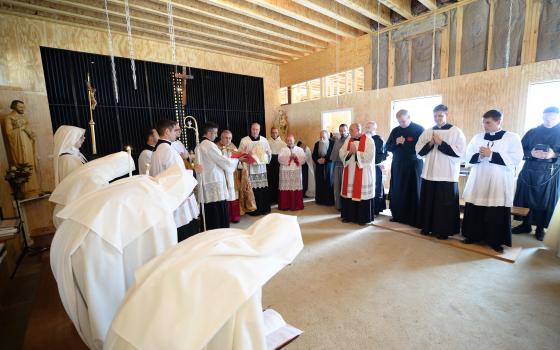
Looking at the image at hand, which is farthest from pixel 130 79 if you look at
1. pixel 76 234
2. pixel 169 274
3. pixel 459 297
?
pixel 459 297

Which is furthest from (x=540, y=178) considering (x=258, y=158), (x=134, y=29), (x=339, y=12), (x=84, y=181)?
(x=134, y=29)

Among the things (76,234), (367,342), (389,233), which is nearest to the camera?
(76,234)

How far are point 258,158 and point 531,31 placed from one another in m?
4.80

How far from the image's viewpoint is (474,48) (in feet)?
15.4

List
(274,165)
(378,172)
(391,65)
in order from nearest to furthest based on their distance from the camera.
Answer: (378,172) < (391,65) < (274,165)

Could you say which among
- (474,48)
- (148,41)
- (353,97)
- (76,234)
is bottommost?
(76,234)

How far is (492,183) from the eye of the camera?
3434 mm

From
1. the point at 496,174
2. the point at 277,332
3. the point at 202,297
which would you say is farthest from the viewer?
the point at 496,174

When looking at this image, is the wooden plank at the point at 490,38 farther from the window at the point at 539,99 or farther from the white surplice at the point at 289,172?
the white surplice at the point at 289,172

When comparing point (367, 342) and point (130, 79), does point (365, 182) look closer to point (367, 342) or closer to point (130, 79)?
point (367, 342)

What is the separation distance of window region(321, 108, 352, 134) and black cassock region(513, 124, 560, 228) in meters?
3.63

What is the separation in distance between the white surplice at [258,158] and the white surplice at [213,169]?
1.08 meters

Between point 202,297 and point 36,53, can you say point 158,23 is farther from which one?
point 202,297

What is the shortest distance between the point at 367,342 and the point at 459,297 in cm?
117
